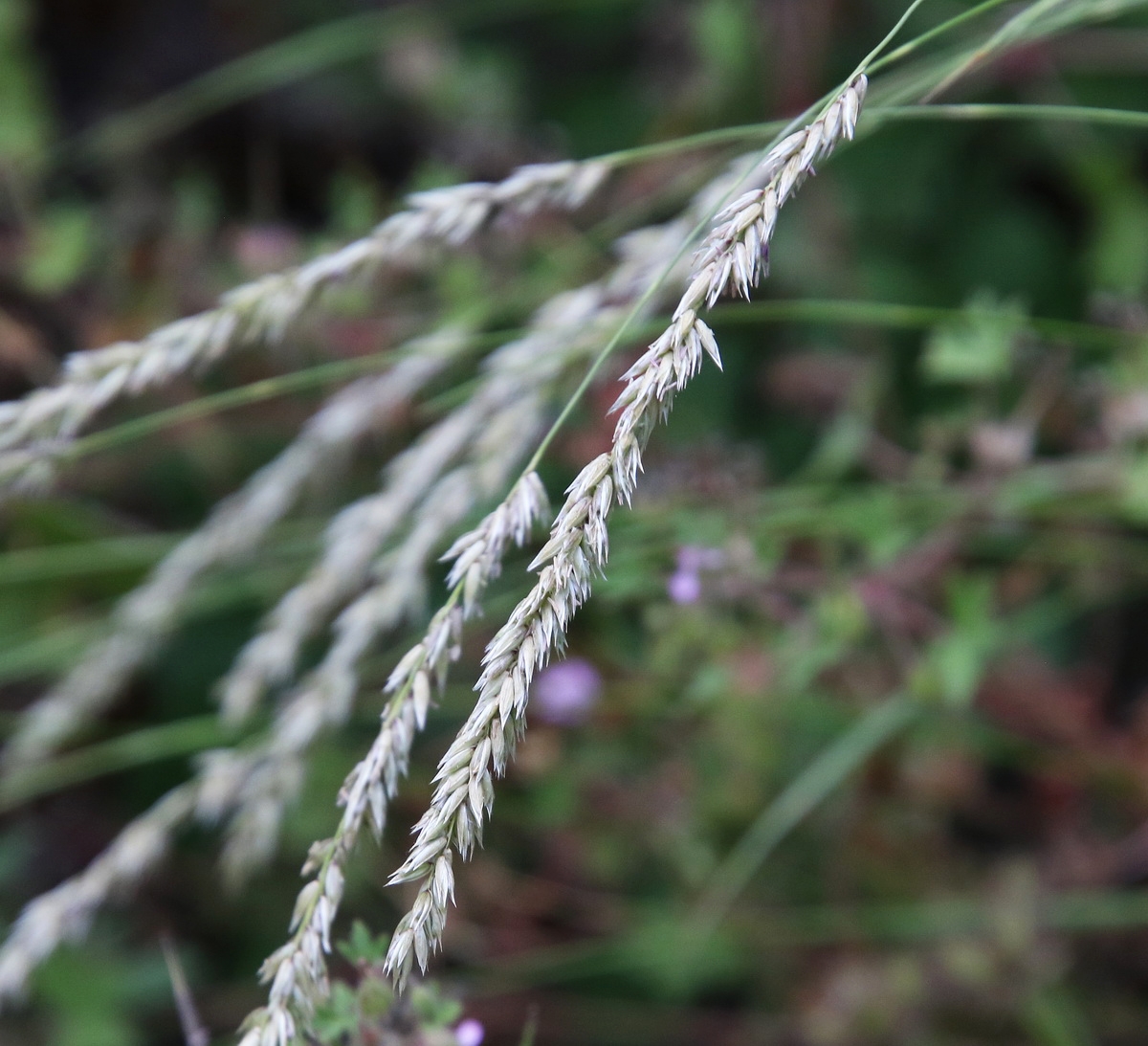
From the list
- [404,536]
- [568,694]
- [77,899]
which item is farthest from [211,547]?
[568,694]

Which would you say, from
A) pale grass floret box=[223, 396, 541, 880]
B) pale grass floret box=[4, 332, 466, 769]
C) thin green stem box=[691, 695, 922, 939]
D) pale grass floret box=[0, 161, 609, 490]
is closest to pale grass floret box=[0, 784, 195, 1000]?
pale grass floret box=[223, 396, 541, 880]

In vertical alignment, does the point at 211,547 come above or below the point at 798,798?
above

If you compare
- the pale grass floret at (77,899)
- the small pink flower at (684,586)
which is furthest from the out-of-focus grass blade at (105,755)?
the small pink flower at (684,586)

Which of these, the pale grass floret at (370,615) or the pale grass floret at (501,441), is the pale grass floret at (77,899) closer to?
the pale grass floret at (501,441)

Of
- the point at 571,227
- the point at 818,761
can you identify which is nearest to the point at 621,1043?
the point at 818,761

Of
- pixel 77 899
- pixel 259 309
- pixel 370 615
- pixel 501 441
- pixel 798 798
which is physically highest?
pixel 259 309

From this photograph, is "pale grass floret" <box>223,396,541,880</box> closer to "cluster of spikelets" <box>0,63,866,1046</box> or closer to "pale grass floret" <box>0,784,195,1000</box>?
"cluster of spikelets" <box>0,63,866,1046</box>

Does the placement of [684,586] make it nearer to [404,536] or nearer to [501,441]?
[501,441]
